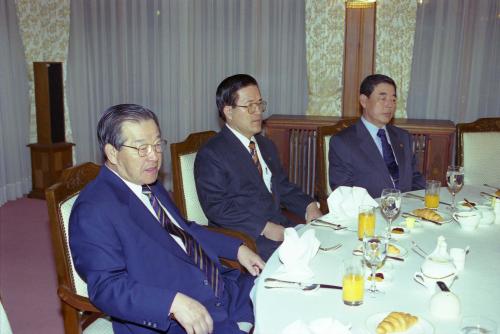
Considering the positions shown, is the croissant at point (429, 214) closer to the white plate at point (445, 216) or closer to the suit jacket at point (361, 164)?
the white plate at point (445, 216)

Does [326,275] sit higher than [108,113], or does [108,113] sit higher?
[108,113]

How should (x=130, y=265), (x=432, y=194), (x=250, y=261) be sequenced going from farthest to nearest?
(x=432, y=194), (x=250, y=261), (x=130, y=265)

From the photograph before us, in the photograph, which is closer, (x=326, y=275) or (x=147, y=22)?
(x=326, y=275)

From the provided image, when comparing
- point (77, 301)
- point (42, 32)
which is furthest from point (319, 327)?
point (42, 32)

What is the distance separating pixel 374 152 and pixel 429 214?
0.93m

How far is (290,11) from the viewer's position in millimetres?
5129

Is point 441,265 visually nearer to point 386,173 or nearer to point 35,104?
point 386,173

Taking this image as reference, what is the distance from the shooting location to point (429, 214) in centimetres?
227

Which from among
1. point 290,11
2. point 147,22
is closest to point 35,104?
point 147,22

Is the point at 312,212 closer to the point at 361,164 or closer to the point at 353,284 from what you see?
the point at 361,164

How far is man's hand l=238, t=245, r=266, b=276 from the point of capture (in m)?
2.20

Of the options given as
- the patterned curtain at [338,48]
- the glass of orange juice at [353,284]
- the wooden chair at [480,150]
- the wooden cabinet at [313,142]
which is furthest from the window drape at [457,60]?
the glass of orange juice at [353,284]

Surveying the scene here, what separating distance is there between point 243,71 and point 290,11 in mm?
744

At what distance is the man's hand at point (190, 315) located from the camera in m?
1.66
